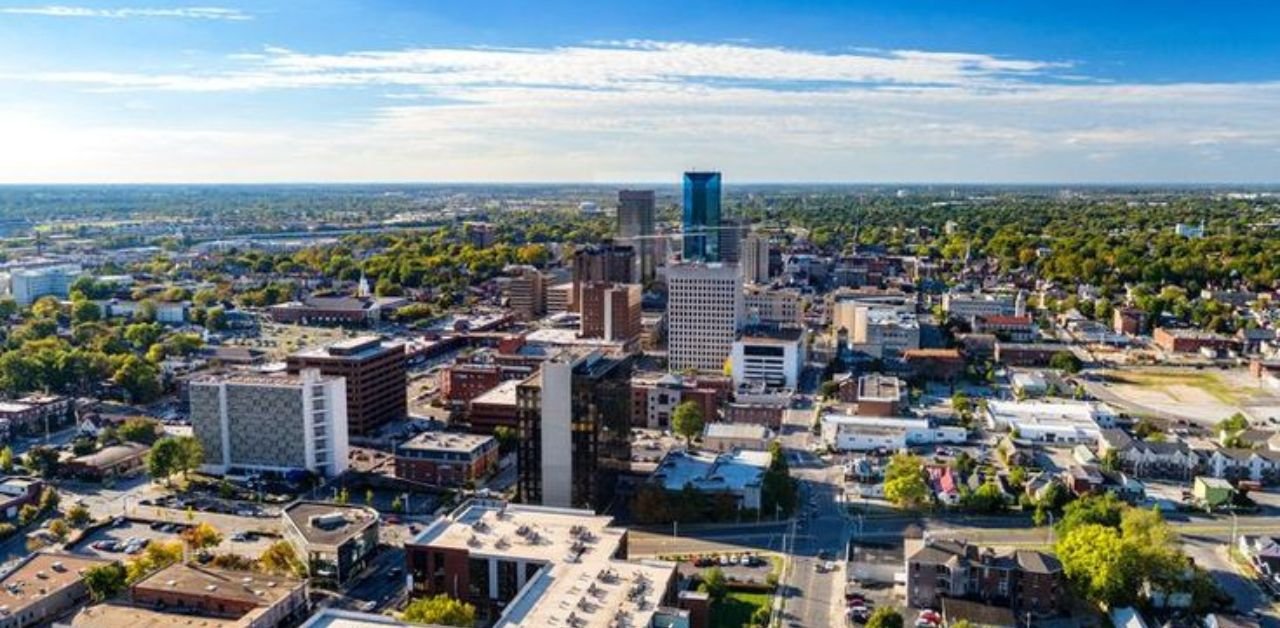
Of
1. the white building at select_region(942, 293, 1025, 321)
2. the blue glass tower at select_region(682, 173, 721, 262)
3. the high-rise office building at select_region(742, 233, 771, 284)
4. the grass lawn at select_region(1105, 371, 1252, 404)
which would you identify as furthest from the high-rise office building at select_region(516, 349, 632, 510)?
the blue glass tower at select_region(682, 173, 721, 262)

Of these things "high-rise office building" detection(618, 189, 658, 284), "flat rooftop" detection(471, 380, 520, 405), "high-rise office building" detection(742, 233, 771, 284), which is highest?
"high-rise office building" detection(618, 189, 658, 284)

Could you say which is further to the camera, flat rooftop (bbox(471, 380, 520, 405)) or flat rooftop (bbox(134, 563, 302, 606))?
flat rooftop (bbox(471, 380, 520, 405))

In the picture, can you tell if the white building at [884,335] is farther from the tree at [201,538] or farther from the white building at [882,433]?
the tree at [201,538]

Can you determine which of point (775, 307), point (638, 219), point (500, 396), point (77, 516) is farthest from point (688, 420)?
point (638, 219)

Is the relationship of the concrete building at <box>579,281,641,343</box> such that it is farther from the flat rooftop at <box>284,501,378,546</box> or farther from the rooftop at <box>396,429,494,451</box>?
the flat rooftop at <box>284,501,378,546</box>

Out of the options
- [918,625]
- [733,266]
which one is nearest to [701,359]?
[733,266]

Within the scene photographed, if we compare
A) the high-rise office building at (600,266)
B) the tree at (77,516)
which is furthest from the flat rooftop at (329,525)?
the high-rise office building at (600,266)
